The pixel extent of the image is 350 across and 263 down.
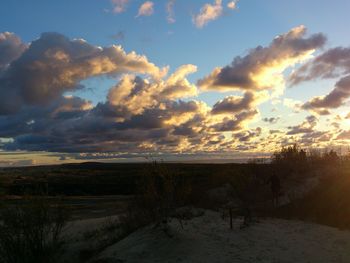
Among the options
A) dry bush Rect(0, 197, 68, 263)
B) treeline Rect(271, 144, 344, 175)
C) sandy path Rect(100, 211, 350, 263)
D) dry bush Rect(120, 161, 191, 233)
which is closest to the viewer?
dry bush Rect(0, 197, 68, 263)

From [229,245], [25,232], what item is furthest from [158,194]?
[25,232]

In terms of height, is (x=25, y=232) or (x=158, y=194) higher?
(x=158, y=194)

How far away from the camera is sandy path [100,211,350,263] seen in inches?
696

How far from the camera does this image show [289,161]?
4753cm

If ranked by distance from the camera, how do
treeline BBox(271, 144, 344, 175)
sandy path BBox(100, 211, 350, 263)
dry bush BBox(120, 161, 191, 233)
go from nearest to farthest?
sandy path BBox(100, 211, 350, 263), dry bush BBox(120, 161, 191, 233), treeline BBox(271, 144, 344, 175)

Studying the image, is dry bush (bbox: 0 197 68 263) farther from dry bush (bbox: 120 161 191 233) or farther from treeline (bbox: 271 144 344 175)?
treeline (bbox: 271 144 344 175)

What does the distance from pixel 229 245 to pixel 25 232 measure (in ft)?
25.6

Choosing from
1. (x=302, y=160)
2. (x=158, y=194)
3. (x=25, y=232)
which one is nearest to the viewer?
(x=25, y=232)

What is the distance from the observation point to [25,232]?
54.4ft

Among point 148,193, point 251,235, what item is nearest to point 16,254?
point 148,193

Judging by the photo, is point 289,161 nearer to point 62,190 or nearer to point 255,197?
point 255,197

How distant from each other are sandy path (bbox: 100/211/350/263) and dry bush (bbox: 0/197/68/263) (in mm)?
2721

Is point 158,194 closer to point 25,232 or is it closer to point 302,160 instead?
point 25,232

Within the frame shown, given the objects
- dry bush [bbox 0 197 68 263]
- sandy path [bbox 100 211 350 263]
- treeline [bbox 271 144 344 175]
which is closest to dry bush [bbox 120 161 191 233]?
sandy path [bbox 100 211 350 263]
